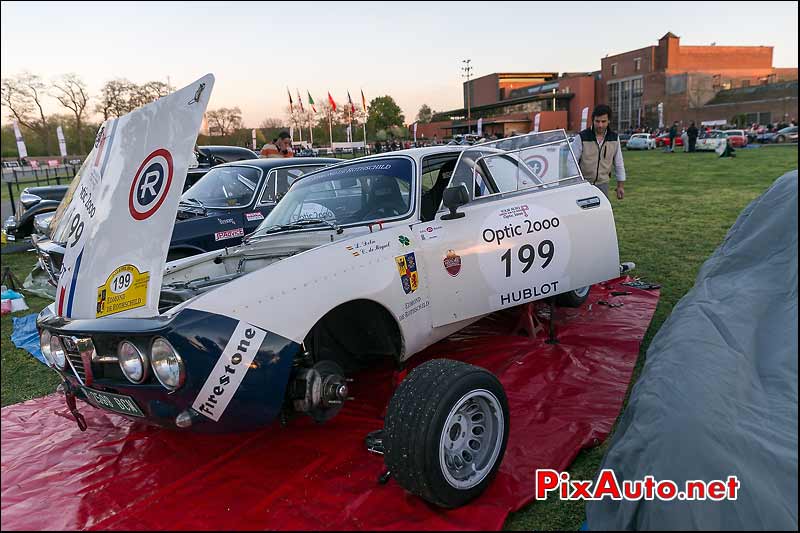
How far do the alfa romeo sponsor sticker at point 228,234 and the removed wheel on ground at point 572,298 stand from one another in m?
3.91

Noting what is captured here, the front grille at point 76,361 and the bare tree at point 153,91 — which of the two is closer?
the front grille at point 76,361

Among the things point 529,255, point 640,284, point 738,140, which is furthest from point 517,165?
point 738,140

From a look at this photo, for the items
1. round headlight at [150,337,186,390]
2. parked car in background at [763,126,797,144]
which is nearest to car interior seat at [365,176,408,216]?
round headlight at [150,337,186,390]

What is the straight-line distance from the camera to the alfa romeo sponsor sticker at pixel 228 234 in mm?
6660

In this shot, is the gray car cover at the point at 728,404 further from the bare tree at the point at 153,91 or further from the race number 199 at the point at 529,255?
the bare tree at the point at 153,91

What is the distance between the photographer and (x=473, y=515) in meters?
2.57

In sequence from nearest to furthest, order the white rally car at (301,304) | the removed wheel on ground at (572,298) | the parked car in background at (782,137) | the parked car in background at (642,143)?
1. the white rally car at (301,304)
2. the removed wheel on ground at (572,298)
3. the parked car in background at (782,137)
4. the parked car in background at (642,143)

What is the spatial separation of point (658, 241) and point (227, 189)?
6663 millimetres

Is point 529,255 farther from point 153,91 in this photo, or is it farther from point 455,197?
point 153,91

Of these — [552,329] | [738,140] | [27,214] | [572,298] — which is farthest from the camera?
[738,140]

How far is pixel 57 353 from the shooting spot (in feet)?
9.86

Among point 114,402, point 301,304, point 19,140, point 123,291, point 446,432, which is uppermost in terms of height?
point 19,140

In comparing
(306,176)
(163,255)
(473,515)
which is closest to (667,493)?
(473,515)

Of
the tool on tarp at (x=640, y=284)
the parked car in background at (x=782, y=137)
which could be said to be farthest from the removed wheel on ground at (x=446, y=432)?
the parked car in background at (x=782, y=137)
